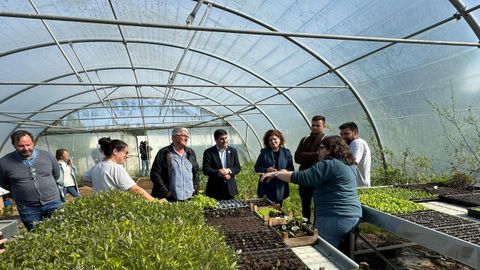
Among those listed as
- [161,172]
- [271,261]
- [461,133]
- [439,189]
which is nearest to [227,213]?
[161,172]

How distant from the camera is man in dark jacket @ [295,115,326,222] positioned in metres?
4.29

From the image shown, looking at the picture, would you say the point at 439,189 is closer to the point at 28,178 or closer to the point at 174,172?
the point at 174,172

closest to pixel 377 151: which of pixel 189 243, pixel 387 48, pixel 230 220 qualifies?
pixel 387 48

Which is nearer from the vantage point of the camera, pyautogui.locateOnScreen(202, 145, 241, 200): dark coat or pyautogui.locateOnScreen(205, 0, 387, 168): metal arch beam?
pyautogui.locateOnScreen(202, 145, 241, 200): dark coat

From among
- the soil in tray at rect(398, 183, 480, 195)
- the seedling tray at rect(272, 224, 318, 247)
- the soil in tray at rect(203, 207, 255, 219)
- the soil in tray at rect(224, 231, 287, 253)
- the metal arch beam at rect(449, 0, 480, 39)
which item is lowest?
the soil in tray at rect(398, 183, 480, 195)

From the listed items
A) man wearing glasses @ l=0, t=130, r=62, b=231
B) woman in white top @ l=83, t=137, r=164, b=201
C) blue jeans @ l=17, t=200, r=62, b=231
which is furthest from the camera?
blue jeans @ l=17, t=200, r=62, b=231

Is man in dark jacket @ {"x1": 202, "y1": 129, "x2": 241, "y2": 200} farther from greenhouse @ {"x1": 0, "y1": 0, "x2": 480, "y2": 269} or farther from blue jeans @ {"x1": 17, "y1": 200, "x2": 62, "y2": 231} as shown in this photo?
blue jeans @ {"x1": 17, "y1": 200, "x2": 62, "y2": 231}

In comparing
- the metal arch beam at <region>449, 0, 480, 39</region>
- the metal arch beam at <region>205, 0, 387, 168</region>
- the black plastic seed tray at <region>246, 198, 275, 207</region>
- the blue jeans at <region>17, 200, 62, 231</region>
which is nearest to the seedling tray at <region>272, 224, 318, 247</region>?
the black plastic seed tray at <region>246, 198, 275, 207</region>

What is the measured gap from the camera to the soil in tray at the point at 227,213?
3182 mm

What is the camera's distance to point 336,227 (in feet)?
9.67

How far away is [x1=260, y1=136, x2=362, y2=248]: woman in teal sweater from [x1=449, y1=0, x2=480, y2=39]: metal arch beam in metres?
2.50

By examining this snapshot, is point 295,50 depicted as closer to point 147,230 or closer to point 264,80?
point 264,80

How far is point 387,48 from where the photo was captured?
503 centimetres

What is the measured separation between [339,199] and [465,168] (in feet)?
10.7
